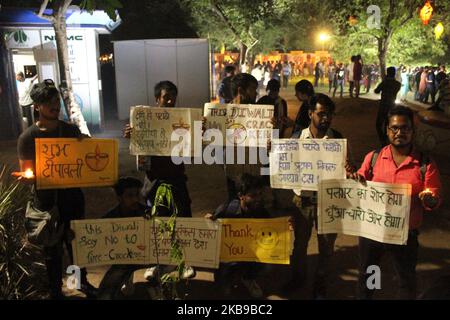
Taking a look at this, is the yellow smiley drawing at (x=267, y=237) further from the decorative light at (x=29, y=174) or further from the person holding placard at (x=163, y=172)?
the decorative light at (x=29, y=174)

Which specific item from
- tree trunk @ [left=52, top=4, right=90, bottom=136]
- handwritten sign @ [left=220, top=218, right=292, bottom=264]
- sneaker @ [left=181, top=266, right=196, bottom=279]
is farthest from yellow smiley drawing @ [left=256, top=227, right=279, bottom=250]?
tree trunk @ [left=52, top=4, right=90, bottom=136]

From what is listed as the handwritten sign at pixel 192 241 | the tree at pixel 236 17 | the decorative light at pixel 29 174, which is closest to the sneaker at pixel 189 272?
the handwritten sign at pixel 192 241

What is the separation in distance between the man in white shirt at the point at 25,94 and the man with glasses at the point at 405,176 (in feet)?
33.6

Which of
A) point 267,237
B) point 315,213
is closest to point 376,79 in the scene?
point 315,213

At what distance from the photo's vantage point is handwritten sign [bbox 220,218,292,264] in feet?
12.4

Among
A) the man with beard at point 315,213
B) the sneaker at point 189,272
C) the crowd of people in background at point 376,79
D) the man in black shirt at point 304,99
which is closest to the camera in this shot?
the man with beard at point 315,213

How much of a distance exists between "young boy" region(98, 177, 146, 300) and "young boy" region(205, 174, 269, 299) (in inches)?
28.0

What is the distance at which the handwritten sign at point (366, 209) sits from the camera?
3.22 m

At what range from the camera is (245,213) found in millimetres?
4039

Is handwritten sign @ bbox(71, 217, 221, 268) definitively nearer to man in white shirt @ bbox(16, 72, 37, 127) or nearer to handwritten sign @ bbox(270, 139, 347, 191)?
handwritten sign @ bbox(270, 139, 347, 191)

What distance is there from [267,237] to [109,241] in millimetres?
1301

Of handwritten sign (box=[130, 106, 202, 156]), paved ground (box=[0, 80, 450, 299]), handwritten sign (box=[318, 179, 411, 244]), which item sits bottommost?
paved ground (box=[0, 80, 450, 299])

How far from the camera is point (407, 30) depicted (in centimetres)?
2377

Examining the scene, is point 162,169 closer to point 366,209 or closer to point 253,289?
point 253,289
